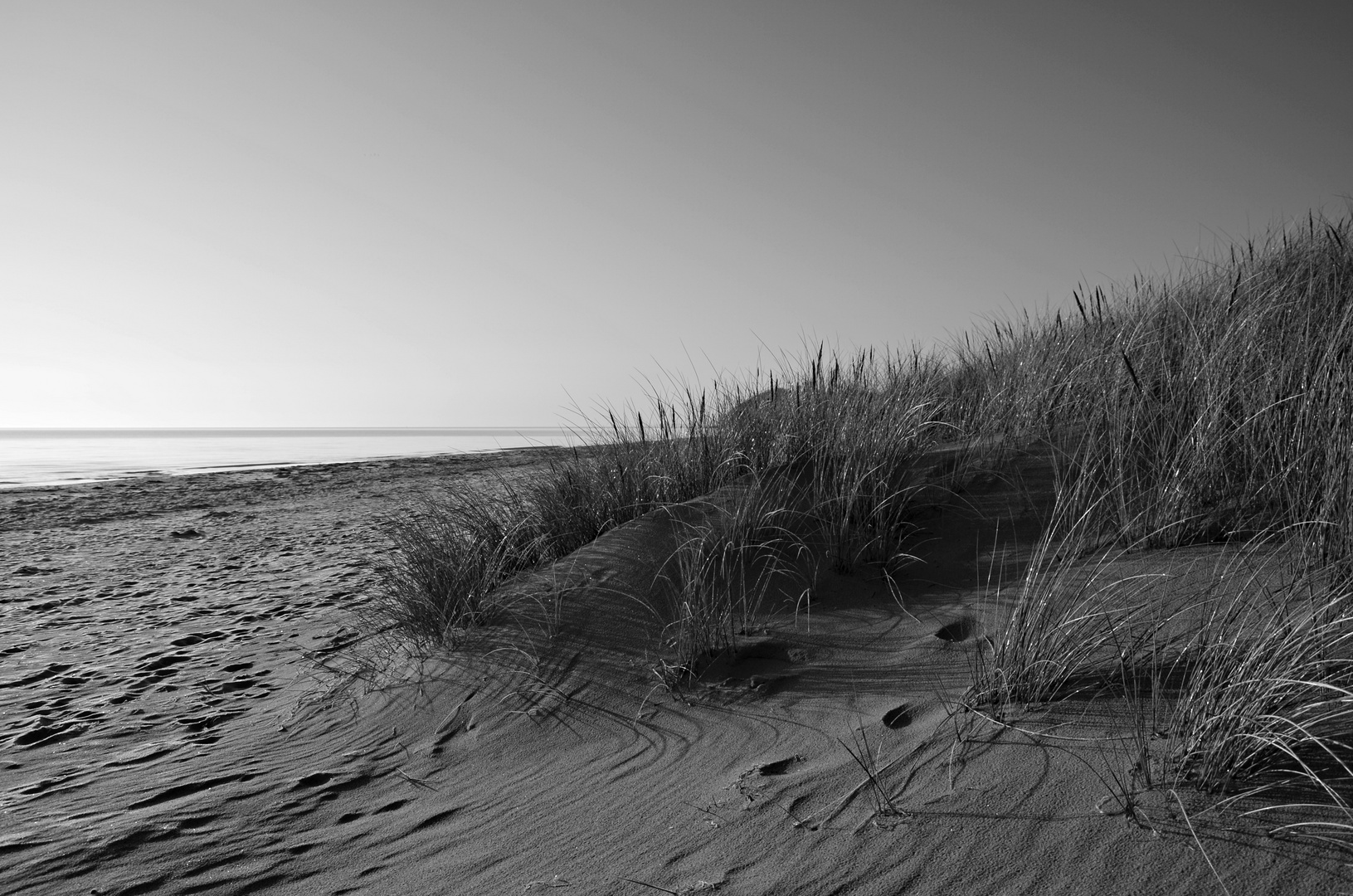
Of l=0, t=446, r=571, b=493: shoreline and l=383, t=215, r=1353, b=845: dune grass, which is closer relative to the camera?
l=383, t=215, r=1353, b=845: dune grass

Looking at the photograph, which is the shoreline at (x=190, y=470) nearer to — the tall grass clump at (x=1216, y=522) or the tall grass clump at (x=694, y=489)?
the tall grass clump at (x=694, y=489)

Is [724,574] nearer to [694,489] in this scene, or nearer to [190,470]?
[694,489]

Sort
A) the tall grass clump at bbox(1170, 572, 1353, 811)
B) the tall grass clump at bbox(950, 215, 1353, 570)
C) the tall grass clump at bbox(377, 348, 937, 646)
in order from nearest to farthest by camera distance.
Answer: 1. the tall grass clump at bbox(1170, 572, 1353, 811)
2. the tall grass clump at bbox(950, 215, 1353, 570)
3. the tall grass clump at bbox(377, 348, 937, 646)

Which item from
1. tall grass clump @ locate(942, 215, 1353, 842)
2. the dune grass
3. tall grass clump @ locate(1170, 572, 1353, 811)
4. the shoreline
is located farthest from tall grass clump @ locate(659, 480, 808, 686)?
the shoreline

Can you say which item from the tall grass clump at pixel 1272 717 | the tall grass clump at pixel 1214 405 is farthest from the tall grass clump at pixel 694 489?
the tall grass clump at pixel 1272 717

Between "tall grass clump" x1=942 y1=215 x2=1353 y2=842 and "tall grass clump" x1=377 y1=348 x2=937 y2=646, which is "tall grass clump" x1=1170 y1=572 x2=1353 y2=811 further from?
"tall grass clump" x1=377 y1=348 x2=937 y2=646

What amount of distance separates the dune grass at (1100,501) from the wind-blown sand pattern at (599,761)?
159 mm

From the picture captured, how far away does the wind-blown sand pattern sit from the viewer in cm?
163

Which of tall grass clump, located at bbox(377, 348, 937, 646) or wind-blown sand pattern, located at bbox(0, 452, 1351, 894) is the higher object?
tall grass clump, located at bbox(377, 348, 937, 646)

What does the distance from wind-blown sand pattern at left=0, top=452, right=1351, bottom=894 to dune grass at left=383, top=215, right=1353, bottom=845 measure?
0.16m

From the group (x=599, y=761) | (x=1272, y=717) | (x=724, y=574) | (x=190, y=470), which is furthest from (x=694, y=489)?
(x=190, y=470)

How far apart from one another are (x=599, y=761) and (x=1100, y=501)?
1911 millimetres

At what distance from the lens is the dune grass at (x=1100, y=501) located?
1689mm

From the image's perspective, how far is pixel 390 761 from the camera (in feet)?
8.64
